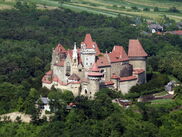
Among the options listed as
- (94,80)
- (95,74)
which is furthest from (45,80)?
(95,74)

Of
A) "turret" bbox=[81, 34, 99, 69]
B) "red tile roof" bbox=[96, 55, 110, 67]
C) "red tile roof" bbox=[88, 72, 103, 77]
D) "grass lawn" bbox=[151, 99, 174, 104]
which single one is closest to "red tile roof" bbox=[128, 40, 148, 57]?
"red tile roof" bbox=[96, 55, 110, 67]

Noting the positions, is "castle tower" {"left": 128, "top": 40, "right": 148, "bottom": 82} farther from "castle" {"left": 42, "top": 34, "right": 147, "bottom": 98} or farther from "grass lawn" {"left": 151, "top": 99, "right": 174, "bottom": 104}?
"grass lawn" {"left": 151, "top": 99, "right": 174, "bottom": 104}

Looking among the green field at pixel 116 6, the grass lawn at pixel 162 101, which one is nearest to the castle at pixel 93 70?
the grass lawn at pixel 162 101

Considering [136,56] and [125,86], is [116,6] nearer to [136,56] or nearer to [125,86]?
[136,56]

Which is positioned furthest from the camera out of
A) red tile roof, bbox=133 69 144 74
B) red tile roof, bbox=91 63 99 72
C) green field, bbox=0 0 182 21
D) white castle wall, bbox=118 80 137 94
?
green field, bbox=0 0 182 21

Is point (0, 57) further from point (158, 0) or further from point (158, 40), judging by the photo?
point (158, 0)

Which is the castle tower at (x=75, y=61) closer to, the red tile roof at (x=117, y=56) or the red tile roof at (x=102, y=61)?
the red tile roof at (x=102, y=61)

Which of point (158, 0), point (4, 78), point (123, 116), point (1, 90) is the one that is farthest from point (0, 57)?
point (158, 0)
